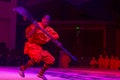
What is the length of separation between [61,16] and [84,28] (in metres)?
1.52

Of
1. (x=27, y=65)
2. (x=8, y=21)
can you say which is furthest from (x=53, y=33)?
(x=8, y=21)

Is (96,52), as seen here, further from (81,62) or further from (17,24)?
(17,24)

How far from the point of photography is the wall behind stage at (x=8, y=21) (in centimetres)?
2238

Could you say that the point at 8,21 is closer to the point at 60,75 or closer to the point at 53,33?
the point at 60,75

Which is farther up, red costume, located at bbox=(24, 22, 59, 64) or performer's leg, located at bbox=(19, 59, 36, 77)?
red costume, located at bbox=(24, 22, 59, 64)

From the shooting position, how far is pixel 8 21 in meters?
22.8

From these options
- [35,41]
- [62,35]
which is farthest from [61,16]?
[35,41]

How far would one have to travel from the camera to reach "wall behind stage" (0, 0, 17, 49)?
22375mm

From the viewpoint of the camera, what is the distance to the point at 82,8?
2214cm

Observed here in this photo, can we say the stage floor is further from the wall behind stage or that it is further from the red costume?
the wall behind stage

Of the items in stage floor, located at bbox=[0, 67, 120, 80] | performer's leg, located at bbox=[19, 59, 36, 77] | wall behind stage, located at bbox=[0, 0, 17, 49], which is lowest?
stage floor, located at bbox=[0, 67, 120, 80]

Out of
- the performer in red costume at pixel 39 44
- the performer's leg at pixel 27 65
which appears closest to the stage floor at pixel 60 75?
the performer's leg at pixel 27 65

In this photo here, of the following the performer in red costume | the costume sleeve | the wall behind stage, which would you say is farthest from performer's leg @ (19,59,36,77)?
the wall behind stage

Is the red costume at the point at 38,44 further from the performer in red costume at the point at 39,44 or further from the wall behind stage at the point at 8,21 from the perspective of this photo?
the wall behind stage at the point at 8,21
